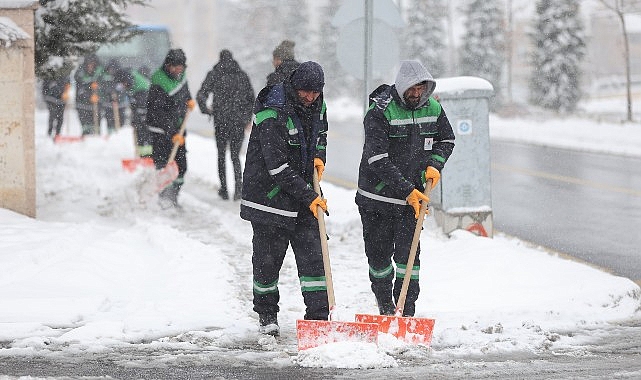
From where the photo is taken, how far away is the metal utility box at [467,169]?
31.6 feet

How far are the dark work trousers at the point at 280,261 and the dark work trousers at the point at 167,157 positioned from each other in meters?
5.72

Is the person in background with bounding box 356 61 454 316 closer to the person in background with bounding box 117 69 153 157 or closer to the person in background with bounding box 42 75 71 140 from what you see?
the person in background with bounding box 117 69 153 157

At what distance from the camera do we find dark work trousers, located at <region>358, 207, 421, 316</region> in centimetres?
652

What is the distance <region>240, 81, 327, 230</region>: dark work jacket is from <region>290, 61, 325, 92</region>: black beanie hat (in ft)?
0.34

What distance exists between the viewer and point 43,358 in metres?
5.68

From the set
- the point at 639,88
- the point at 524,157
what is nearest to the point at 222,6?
the point at 639,88

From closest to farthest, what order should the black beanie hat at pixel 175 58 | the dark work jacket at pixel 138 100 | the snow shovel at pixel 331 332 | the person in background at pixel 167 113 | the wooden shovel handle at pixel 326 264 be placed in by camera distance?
the snow shovel at pixel 331 332, the wooden shovel handle at pixel 326 264, the black beanie hat at pixel 175 58, the person in background at pixel 167 113, the dark work jacket at pixel 138 100

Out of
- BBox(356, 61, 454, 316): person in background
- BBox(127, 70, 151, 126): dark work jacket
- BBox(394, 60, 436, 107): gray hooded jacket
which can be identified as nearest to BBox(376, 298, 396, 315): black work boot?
BBox(356, 61, 454, 316): person in background

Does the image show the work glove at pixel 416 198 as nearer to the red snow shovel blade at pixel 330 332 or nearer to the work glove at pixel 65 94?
the red snow shovel blade at pixel 330 332

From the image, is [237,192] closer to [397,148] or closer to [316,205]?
[397,148]

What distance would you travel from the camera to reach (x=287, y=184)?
6039 mm

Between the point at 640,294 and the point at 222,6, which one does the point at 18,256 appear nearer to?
the point at 640,294

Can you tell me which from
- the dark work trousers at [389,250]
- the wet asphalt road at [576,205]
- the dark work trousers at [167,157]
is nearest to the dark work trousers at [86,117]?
the wet asphalt road at [576,205]

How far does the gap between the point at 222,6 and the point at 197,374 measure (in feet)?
372
